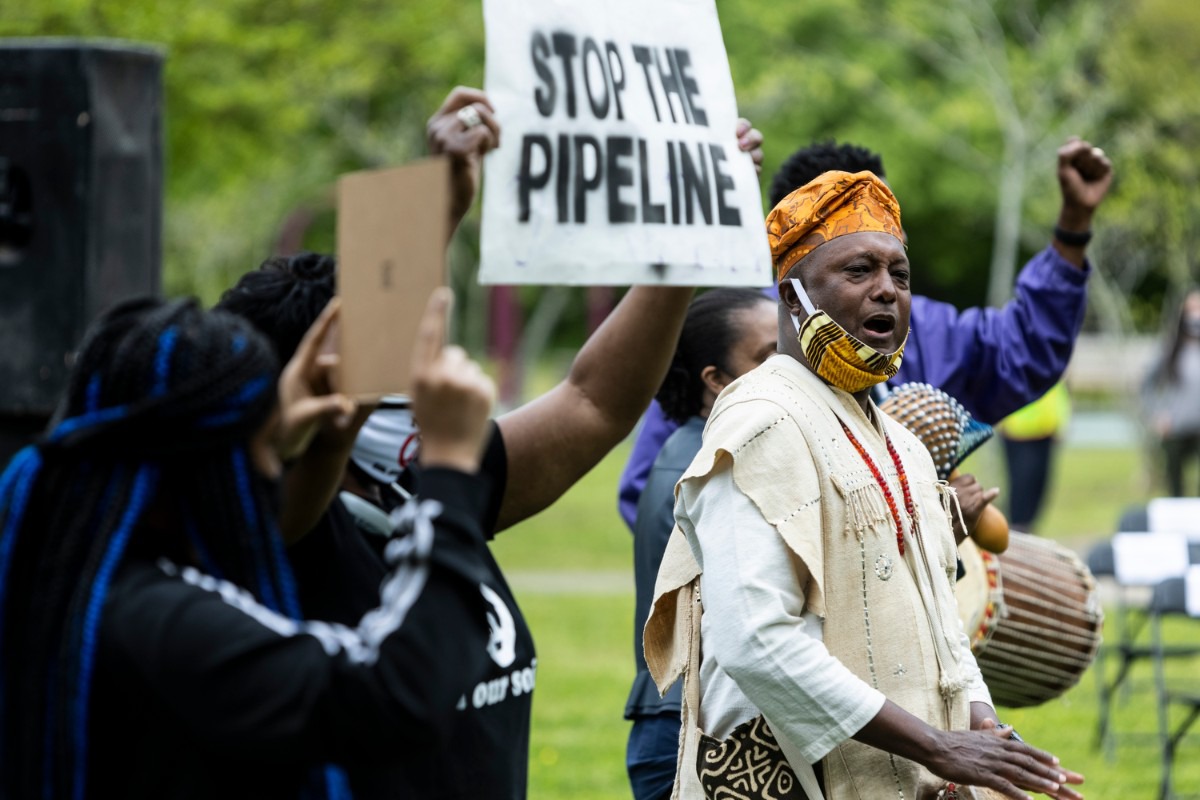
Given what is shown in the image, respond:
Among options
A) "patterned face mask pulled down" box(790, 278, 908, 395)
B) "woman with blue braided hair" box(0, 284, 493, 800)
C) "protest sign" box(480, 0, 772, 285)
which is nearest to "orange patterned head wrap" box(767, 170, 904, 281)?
"patterned face mask pulled down" box(790, 278, 908, 395)

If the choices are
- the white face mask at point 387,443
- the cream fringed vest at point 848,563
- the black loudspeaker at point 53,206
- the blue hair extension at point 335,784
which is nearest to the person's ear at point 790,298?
the cream fringed vest at point 848,563

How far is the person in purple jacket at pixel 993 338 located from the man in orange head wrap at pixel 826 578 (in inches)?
54.7

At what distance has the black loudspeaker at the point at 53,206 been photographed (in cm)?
561

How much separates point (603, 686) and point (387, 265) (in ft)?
23.1

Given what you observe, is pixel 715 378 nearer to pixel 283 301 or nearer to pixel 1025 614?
pixel 1025 614

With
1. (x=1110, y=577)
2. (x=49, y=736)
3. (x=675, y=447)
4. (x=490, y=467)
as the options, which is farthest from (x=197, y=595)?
(x=1110, y=577)

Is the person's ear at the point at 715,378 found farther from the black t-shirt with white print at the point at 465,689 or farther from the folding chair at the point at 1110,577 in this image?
the folding chair at the point at 1110,577

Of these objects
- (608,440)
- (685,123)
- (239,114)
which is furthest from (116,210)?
(239,114)

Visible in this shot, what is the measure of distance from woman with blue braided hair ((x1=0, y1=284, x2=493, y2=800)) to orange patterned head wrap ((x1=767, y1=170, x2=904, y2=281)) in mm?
1234

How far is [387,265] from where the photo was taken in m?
2.34

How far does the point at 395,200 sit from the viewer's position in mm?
2340

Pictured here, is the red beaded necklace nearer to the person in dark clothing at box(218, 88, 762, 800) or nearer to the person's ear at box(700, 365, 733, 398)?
the person in dark clothing at box(218, 88, 762, 800)

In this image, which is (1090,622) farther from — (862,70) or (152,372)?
(862,70)

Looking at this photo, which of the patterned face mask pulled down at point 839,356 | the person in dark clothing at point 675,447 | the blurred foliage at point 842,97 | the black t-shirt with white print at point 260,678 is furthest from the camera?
the blurred foliage at point 842,97
